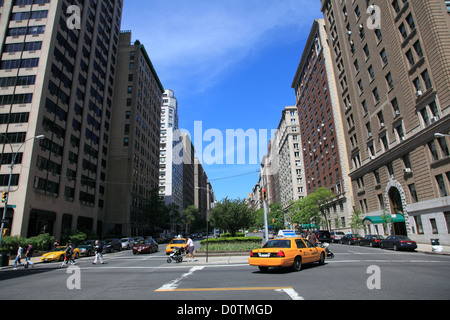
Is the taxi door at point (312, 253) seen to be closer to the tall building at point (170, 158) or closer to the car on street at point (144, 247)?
the car on street at point (144, 247)

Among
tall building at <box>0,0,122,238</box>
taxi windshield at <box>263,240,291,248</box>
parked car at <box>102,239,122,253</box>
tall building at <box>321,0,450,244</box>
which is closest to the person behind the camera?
taxi windshield at <box>263,240,291,248</box>

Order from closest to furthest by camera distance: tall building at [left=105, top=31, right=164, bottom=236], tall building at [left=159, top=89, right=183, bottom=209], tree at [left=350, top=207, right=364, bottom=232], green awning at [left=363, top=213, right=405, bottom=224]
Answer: green awning at [left=363, top=213, right=405, bottom=224] < tree at [left=350, top=207, right=364, bottom=232] < tall building at [left=105, top=31, right=164, bottom=236] < tall building at [left=159, top=89, right=183, bottom=209]

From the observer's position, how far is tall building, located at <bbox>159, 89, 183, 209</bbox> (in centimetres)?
9600

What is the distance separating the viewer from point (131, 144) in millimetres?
63344

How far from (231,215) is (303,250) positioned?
2167 centimetres

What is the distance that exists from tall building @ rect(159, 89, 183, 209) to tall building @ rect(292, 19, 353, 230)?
A: 4764cm

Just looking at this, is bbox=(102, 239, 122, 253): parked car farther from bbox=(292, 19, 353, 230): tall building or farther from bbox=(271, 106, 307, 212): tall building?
bbox=(271, 106, 307, 212): tall building

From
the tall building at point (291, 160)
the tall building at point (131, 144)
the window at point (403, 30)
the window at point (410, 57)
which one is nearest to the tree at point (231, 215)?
the window at point (410, 57)

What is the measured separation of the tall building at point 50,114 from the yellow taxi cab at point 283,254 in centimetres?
3041

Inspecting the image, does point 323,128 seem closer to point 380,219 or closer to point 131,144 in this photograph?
point 380,219

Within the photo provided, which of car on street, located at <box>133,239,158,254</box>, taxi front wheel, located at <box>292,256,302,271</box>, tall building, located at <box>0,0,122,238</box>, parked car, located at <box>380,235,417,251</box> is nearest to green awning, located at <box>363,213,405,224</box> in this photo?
parked car, located at <box>380,235,417,251</box>

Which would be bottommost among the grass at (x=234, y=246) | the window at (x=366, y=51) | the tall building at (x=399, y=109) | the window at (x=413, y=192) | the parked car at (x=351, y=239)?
the parked car at (x=351, y=239)

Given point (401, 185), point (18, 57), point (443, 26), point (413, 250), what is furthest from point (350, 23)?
point (18, 57)

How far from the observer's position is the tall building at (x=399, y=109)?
26.6 meters
